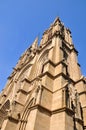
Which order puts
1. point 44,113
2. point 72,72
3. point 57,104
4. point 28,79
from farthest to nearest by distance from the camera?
point 72,72
point 28,79
point 57,104
point 44,113

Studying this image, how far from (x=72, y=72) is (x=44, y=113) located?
8635mm

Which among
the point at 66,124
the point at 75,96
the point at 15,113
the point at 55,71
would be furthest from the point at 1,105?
the point at 66,124

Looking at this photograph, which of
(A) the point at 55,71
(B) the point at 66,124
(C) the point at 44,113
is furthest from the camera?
(A) the point at 55,71

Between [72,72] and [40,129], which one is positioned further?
[72,72]

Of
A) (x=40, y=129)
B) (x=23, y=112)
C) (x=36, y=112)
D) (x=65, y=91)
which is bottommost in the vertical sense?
(x=40, y=129)

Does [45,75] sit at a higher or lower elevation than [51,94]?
higher

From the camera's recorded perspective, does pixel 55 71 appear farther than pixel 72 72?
No

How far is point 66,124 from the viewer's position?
8117 millimetres

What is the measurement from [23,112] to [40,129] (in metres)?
3.49

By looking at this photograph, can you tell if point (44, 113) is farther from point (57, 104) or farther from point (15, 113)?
point (15, 113)

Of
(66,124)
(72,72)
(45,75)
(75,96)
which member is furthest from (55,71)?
(66,124)

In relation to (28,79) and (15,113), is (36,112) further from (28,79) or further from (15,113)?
(28,79)

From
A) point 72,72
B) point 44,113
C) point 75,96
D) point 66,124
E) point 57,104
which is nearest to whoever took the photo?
point 66,124

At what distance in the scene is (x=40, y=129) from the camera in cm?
819
